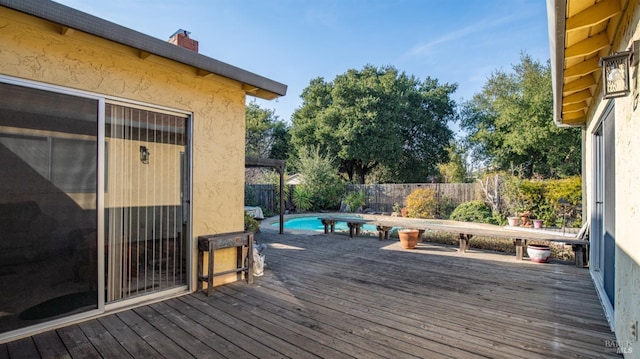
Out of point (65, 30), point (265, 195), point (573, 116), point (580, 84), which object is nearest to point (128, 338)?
point (65, 30)

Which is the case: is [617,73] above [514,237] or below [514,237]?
above

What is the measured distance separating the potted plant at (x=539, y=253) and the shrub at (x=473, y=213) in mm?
6435

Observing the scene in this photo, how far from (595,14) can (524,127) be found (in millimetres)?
17441

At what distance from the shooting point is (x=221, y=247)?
3926mm

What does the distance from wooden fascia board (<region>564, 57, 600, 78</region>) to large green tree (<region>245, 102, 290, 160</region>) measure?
2229 cm

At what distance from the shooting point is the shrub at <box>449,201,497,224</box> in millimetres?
11773

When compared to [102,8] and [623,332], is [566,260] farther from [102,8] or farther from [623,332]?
[102,8]

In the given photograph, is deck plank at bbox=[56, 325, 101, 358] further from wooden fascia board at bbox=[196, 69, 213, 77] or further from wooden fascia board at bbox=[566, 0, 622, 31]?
wooden fascia board at bbox=[566, 0, 622, 31]

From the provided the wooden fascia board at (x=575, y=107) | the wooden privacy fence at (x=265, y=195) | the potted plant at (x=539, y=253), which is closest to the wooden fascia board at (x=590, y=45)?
the wooden fascia board at (x=575, y=107)

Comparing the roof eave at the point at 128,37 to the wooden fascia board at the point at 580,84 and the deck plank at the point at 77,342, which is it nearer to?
the deck plank at the point at 77,342

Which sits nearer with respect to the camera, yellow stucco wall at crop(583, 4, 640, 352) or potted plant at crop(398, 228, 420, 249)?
yellow stucco wall at crop(583, 4, 640, 352)

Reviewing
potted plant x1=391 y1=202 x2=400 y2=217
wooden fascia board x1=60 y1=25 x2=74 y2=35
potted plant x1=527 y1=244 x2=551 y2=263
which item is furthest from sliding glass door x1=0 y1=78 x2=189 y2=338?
potted plant x1=391 y1=202 x2=400 y2=217

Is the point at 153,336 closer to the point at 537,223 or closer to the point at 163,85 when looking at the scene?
the point at 163,85

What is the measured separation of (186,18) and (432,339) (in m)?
7.32
